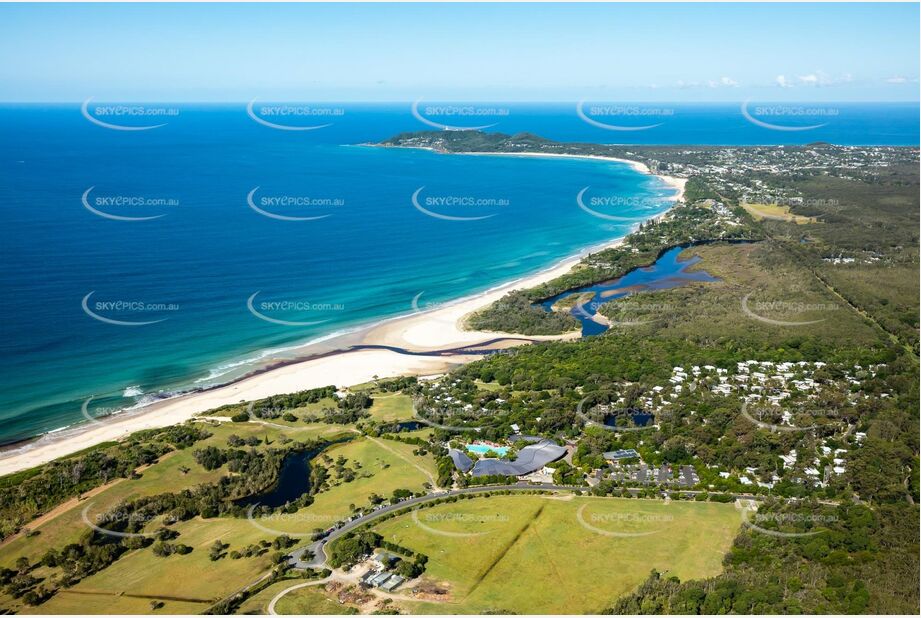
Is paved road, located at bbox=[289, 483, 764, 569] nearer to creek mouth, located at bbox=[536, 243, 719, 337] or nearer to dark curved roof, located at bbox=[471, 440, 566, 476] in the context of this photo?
dark curved roof, located at bbox=[471, 440, 566, 476]

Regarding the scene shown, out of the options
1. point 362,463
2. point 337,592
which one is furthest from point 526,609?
point 362,463

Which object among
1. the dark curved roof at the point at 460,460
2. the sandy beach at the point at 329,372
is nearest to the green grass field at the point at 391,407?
the sandy beach at the point at 329,372

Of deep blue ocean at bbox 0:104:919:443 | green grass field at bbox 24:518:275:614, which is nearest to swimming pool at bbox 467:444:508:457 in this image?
green grass field at bbox 24:518:275:614

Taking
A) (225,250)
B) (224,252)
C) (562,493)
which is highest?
(225,250)

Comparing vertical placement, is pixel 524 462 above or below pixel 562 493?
above

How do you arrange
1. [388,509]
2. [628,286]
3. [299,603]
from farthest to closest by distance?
[628,286]
[388,509]
[299,603]

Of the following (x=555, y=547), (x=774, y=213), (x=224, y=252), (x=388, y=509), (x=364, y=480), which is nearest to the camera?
(x=555, y=547)

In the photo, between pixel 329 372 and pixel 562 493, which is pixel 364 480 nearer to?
pixel 562 493

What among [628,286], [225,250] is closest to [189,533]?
[225,250]
